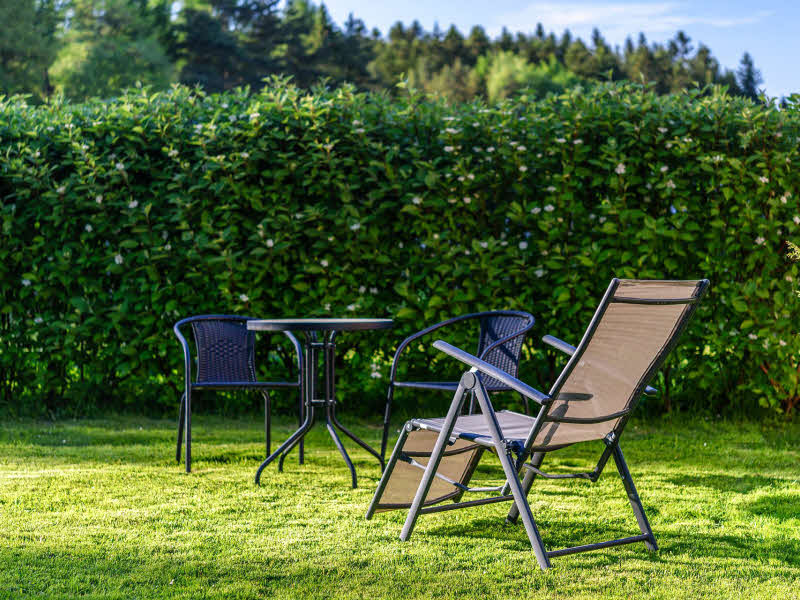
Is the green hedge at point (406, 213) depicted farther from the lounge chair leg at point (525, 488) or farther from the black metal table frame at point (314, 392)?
the lounge chair leg at point (525, 488)

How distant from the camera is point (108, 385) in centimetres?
585

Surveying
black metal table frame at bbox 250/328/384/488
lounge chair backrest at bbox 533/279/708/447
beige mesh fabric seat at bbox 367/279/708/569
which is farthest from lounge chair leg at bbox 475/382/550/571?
black metal table frame at bbox 250/328/384/488

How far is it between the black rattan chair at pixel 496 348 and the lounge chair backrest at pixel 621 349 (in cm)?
124

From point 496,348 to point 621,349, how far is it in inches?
66.6

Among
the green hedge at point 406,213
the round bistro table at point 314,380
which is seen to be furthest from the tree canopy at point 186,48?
the round bistro table at point 314,380

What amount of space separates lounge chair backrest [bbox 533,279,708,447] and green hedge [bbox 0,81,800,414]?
Result: 2.68m

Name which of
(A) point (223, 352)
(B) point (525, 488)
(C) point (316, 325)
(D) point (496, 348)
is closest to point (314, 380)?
(C) point (316, 325)

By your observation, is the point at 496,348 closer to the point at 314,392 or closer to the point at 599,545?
the point at 314,392

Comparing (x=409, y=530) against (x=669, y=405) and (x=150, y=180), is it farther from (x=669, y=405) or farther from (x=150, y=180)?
(x=150, y=180)

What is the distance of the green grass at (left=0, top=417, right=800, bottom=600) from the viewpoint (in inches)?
98.4

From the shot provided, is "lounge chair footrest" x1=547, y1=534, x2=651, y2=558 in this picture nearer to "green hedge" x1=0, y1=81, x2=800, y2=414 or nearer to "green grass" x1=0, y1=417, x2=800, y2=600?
"green grass" x1=0, y1=417, x2=800, y2=600

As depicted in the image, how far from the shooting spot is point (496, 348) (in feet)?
14.1

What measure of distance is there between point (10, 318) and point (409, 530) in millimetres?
4023

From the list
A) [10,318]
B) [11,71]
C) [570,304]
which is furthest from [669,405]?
[11,71]
